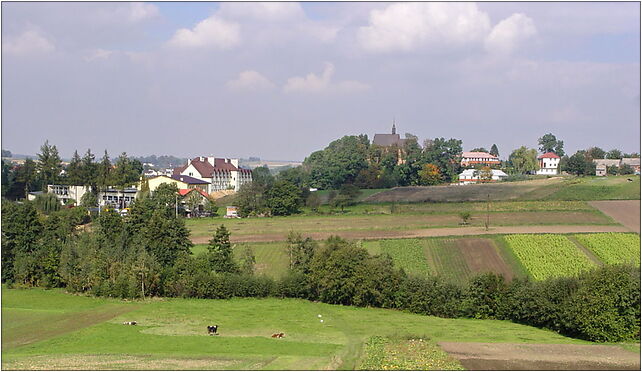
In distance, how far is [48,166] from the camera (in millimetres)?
95000

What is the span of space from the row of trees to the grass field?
45025mm

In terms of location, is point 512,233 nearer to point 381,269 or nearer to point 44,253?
point 381,269

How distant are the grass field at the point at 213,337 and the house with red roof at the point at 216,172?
75139mm

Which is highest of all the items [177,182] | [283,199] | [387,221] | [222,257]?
[177,182]

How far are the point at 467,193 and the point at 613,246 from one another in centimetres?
3649

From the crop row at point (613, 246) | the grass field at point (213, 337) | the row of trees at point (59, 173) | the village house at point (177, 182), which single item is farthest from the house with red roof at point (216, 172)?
the grass field at point (213, 337)

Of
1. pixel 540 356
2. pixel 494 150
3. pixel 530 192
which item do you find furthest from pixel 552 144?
pixel 540 356

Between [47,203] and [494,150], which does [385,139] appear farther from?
[47,203]

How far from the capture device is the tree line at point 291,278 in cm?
3597

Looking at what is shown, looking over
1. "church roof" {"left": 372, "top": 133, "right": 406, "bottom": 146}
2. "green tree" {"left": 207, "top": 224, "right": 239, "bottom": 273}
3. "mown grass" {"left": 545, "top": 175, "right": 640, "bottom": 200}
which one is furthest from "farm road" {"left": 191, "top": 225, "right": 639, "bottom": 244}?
"church roof" {"left": 372, "top": 133, "right": 406, "bottom": 146}

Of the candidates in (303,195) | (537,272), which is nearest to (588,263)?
(537,272)

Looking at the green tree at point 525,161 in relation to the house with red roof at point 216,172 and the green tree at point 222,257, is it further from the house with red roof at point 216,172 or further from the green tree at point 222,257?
the green tree at point 222,257

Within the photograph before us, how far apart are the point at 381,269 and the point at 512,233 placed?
23310 mm

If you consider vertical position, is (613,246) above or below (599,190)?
below
